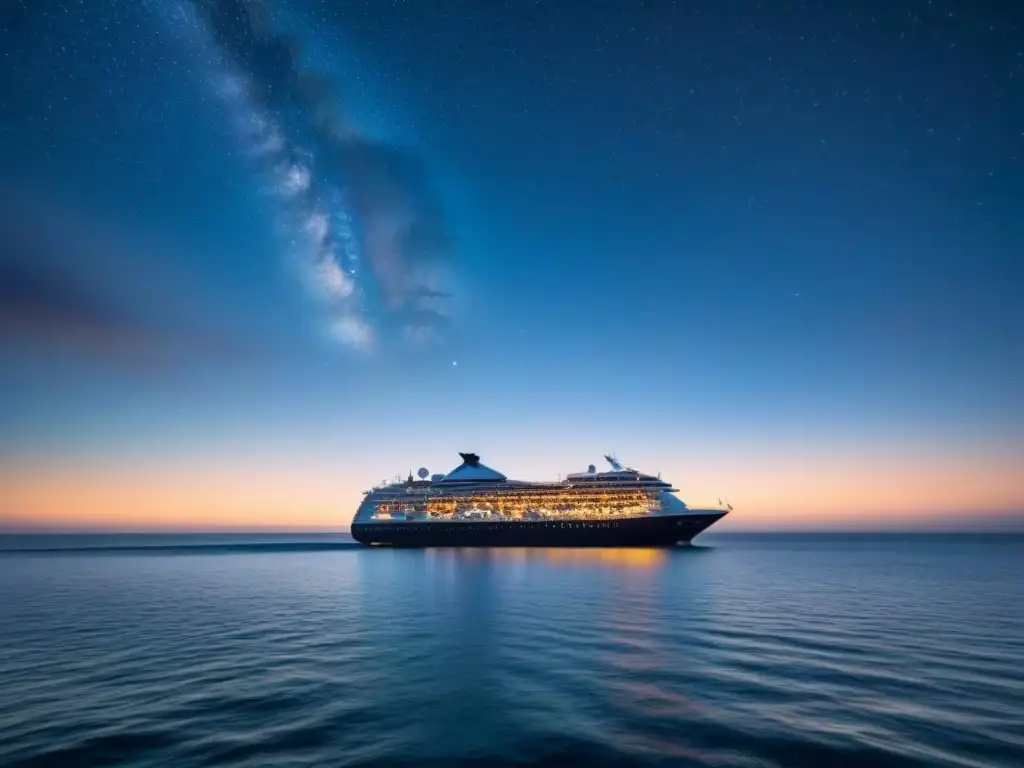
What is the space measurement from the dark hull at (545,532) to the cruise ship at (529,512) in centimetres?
17

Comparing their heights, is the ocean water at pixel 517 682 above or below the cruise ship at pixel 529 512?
below

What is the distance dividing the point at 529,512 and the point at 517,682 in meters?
78.7

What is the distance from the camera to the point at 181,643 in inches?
862

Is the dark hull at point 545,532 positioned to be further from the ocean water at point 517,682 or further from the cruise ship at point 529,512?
the ocean water at point 517,682

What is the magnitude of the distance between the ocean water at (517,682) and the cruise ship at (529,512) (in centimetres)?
5185

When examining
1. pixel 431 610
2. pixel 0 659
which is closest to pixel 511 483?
pixel 431 610

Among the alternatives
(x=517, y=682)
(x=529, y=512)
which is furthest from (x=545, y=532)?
(x=517, y=682)

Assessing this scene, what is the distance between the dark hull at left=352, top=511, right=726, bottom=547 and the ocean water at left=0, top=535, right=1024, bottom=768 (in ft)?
165

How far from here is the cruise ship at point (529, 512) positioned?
8638 centimetres

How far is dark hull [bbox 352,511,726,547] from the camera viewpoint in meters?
84.9

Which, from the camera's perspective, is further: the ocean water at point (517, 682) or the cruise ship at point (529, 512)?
the cruise ship at point (529, 512)

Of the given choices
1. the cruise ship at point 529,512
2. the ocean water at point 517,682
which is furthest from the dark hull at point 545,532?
the ocean water at point 517,682

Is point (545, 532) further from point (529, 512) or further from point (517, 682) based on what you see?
point (517, 682)

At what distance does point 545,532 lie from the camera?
89375 millimetres
